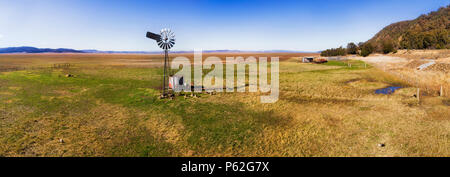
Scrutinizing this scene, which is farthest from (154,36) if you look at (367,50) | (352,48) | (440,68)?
(352,48)

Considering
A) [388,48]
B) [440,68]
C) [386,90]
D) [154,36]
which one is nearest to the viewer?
[154,36]

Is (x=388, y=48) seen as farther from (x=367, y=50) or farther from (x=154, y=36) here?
(x=154, y=36)

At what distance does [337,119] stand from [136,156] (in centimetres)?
1243

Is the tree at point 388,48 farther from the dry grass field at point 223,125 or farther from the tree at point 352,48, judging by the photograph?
the dry grass field at point 223,125

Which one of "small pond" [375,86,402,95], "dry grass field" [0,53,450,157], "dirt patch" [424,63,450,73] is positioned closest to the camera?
"dry grass field" [0,53,450,157]

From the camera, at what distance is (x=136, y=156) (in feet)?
29.1

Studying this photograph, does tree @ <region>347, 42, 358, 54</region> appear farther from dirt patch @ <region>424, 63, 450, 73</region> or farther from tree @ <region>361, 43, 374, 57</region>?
dirt patch @ <region>424, 63, 450, 73</region>

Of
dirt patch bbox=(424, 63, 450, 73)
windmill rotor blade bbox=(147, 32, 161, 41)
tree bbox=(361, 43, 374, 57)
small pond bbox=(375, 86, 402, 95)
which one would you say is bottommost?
small pond bbox=(375, 86, 402, 95)

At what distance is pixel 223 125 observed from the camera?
12.4m

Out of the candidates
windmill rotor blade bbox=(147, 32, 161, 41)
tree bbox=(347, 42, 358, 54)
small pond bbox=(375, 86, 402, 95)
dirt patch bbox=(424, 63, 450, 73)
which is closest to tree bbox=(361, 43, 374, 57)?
tree bbox=(347, 42, 358, 54)

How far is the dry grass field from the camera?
9.42 m

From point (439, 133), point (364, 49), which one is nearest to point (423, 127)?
point (439, 133)
